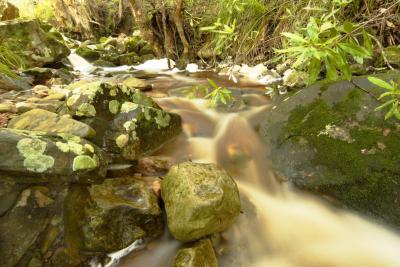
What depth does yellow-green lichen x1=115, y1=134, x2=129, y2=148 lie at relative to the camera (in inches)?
107

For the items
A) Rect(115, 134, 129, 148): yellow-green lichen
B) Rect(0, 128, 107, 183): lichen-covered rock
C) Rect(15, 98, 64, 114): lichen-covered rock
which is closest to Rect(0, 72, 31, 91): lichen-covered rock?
Rect(15, 98, 64, 114): lichen-covered rock

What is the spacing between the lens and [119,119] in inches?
114

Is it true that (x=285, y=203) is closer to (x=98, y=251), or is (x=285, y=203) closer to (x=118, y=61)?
(x=98, y=251)

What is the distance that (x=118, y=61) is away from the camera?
8742mm

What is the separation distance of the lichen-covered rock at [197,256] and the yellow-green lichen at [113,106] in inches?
62.5

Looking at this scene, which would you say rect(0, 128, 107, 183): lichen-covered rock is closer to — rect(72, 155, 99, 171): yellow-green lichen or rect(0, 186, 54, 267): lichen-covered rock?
rect(72, 155, 99, 171): yellow-green lichen

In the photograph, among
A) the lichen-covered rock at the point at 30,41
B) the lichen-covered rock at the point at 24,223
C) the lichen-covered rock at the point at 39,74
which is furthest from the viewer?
the lichen-covered rock at the point at 30,41

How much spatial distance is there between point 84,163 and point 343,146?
213cm

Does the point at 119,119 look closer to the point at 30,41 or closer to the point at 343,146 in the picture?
the point at 343,146

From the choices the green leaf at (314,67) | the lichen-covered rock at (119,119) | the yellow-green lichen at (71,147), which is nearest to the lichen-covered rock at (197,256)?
the yellow-green lichen at (71,147)

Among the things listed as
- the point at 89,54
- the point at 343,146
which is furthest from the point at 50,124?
the point at 89,54

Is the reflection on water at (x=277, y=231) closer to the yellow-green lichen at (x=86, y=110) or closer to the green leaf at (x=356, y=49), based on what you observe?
the yellow-green lichen at (x=86, y=110)

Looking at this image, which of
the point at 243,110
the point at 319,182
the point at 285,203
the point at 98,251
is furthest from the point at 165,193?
the point at 243,110

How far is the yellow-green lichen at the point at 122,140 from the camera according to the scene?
273cm
